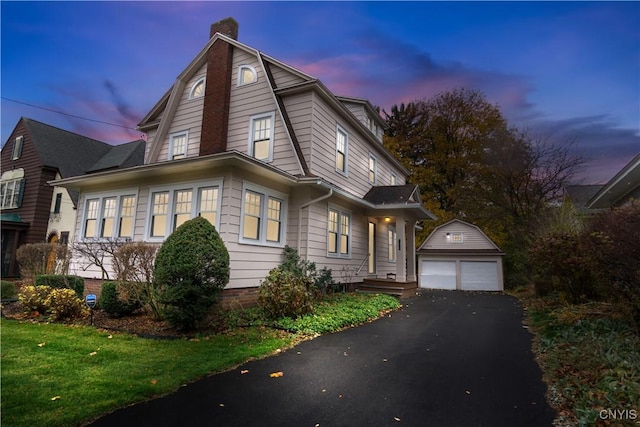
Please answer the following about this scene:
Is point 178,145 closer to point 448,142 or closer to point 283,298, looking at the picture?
point 283,298

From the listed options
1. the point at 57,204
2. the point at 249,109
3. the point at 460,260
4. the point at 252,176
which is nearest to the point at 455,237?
the point at 460,260

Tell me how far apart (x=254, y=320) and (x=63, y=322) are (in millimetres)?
4418

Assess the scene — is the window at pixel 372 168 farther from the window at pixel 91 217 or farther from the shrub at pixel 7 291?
the shrub at pixel 7 291

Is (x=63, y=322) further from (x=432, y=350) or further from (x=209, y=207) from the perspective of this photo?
(x=432, y=350)

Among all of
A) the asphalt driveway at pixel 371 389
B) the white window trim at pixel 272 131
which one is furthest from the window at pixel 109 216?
the asphalt driveway at pixel 371 389

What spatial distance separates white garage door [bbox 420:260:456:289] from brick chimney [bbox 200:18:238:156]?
46.3 feet

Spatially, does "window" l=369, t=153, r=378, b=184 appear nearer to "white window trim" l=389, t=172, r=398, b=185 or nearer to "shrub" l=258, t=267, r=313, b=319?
"white window trim" l=389, t=172, r=398, b=185

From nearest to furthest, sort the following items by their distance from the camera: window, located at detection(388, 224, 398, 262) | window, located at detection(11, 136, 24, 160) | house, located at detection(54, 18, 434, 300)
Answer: house, located at detection(54, 18, 434, 300)
window, located at detection(388, 224, 398, 262)
window, located at detection(11, 136, 24, 160)

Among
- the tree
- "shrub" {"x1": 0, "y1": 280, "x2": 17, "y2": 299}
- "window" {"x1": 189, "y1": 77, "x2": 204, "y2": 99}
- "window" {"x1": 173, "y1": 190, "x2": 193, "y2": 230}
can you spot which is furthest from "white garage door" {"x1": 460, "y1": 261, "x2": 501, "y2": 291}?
"shrub" {"x1": 0, "y1": 280, "x2": 17, "y2": 299}

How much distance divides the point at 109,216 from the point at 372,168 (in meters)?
10.9

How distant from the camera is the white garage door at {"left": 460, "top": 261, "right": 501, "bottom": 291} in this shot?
18.2 meters

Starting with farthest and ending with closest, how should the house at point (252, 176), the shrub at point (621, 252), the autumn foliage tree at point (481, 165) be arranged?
the autumn foliage tree at point (481, 165) < the house at point (252, 176) < the shrub at point (621, 252)

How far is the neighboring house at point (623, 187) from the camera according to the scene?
846 centimetres

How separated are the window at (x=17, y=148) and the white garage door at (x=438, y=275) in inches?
1026
